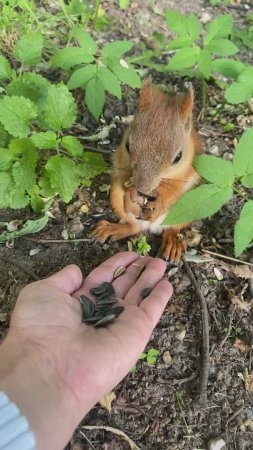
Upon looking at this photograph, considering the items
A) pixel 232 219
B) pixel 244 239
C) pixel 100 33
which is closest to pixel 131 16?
pixel 100 33

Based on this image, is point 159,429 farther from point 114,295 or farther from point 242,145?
point 242,145

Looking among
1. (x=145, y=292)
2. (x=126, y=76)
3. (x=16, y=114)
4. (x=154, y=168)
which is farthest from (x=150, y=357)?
(x=126, y=76)

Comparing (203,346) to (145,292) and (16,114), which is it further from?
(16,114)

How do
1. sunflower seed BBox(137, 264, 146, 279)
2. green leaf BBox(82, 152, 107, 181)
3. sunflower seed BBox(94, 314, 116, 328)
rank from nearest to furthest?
sunflower seed BBox(94, 314, 116, 328) → sunflower seed BBox(137, 264, 146, 279) → green leaf BBox(82, 152, 107, 181)

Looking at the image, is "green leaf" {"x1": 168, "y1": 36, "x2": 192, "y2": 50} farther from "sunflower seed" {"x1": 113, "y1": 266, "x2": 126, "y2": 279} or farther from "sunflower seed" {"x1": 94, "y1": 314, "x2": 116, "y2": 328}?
"sunflower seed" {"x1": 94, "y1": 314, "x2": 116, "y2": 328}

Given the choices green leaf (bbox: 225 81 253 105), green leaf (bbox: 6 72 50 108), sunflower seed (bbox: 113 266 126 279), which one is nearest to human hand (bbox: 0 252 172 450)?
sunflower seed (bbox: 113 266 126 279)

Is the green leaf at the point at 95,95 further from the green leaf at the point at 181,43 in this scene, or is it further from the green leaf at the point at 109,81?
the green leaf at the point at 181,43
